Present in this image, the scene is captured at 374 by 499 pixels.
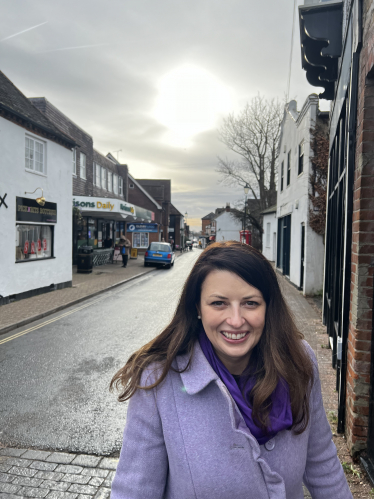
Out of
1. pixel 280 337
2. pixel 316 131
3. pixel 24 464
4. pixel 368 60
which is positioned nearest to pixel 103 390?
pixel 24 464

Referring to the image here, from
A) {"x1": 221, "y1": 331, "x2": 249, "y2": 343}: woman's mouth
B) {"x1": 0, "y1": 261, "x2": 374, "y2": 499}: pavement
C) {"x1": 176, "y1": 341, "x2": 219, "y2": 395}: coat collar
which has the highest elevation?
{"x1": 221, "y1": 331, "x2": 249, "y2": 343}: woman's mouth

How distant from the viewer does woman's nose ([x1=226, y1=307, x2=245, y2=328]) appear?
5.10ft

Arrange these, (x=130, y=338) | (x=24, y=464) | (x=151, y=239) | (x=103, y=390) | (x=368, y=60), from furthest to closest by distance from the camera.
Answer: (x=151, y=239), (x=130, y=338), (x=103, y=390), (x=24, y=464), (x=368, y=60)

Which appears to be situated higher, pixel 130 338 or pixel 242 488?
pixel 242 488

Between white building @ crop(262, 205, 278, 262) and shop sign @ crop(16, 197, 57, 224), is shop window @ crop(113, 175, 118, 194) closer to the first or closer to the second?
white building @ crop(262, 205, 278, 262)

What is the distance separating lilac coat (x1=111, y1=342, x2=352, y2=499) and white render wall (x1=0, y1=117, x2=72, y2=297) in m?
10.1

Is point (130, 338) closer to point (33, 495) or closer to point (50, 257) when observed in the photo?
point (33, 495)

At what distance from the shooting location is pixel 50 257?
42.9 ft

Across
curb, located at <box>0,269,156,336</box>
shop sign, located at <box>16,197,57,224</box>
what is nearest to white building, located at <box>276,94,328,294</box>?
curb, located at <box>0,269,156,336</box>

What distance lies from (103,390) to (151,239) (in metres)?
43.1

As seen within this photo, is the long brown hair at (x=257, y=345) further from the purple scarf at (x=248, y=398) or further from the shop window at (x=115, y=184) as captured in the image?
the shop window at (x=115, y=184)

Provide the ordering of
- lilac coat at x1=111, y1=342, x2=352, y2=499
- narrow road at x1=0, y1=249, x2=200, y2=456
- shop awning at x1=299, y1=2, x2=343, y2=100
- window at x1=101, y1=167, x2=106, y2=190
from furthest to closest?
window at x1=101, y1=167, x2=106, y2=190, shop awning at x1=299, y1=2, x2=343, y2=100, narrow road at x1=0, y1=249, x2=200, y2=456, lilac coat at x1=111, y1=342, x2=352, y2=499

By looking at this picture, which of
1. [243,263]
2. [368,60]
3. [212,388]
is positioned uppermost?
[368,60]

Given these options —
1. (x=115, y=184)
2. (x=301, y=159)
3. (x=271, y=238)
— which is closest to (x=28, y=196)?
(x=301, y=159)
